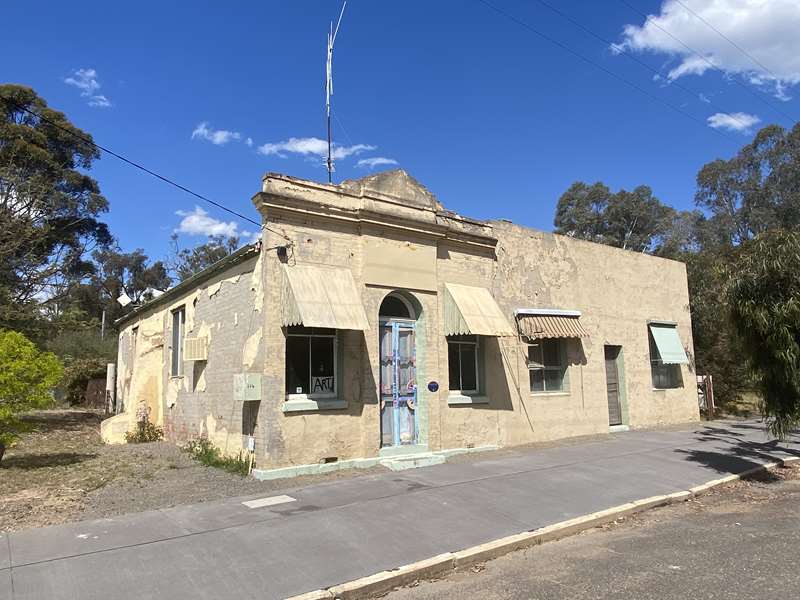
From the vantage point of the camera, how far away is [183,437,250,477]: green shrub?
9577 mm

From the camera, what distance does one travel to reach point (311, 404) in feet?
31.6

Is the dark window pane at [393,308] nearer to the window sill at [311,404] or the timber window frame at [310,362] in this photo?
the timber window frame at [310,362]

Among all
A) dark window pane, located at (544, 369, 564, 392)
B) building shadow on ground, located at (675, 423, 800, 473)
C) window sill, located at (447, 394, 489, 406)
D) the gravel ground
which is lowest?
building shadow on ground, located at (675, 423, 800, 473)

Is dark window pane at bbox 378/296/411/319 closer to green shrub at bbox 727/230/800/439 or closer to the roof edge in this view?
the roof edge


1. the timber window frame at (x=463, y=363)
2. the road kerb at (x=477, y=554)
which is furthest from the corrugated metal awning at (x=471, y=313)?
the road kerb at (x=477, y=554)

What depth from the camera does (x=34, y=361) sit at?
9797mm

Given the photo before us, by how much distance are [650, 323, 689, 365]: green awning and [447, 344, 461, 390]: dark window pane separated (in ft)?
25.2

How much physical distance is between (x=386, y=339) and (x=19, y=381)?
20.5 feet

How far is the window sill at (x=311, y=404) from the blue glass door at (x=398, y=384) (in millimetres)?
1077

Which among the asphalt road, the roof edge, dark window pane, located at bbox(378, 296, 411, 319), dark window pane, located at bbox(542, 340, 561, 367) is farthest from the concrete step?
dark window pane, located at bbox(542, 340, 561, 367)

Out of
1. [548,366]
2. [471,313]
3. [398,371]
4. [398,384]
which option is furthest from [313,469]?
[548,366]

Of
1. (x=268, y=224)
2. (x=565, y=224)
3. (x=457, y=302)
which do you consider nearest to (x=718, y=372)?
(x=457, y=302)

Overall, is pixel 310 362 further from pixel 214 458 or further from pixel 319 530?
pixel 319 530

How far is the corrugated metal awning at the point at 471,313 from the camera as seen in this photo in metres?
11.5
